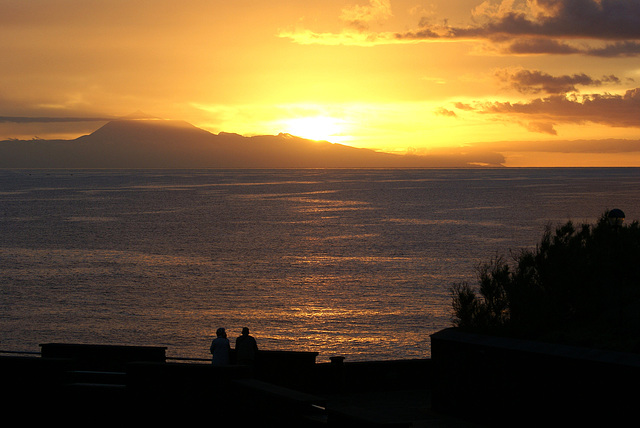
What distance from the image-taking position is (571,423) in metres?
11.6

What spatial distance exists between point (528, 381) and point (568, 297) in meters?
4.76

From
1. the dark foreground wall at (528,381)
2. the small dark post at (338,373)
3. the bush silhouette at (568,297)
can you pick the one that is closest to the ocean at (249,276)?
the bush silhouette at (568,297)

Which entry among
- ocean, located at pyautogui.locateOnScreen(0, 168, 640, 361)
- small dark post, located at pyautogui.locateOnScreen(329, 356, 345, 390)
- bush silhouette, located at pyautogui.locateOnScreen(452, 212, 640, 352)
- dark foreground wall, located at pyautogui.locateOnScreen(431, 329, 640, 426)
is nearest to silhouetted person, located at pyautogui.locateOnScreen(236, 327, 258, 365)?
small dark post, located at pyautogui.locateOnScreen(329, 356, 345, 390)

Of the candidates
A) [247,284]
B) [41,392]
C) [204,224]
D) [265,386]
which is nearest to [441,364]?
[265,386]

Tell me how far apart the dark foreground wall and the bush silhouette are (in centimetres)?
165

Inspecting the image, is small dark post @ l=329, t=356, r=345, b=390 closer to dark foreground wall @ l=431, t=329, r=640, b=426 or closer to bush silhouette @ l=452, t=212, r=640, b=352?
dark foreground wall @ l=431, t=329, r=640, b=426

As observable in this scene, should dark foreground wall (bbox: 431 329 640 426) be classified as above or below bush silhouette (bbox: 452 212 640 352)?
below

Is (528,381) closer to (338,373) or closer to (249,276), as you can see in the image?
(338,373)

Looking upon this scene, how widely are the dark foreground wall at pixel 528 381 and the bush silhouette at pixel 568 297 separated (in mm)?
1654

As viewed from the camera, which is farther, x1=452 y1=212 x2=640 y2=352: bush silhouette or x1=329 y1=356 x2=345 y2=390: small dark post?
x1=329 y1=356 x2=345 y2=390: small dark post

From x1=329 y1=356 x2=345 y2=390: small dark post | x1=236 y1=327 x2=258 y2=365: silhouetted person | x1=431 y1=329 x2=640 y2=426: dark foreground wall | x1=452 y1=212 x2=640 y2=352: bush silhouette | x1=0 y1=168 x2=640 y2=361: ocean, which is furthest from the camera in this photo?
x1=0 y1=168 x2=640 y2=361: ocean

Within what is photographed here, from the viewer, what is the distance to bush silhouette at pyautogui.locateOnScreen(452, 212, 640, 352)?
48.3ft

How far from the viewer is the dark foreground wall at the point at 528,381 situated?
10.9 metres

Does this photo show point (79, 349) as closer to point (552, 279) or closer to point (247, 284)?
point (552, 279)
